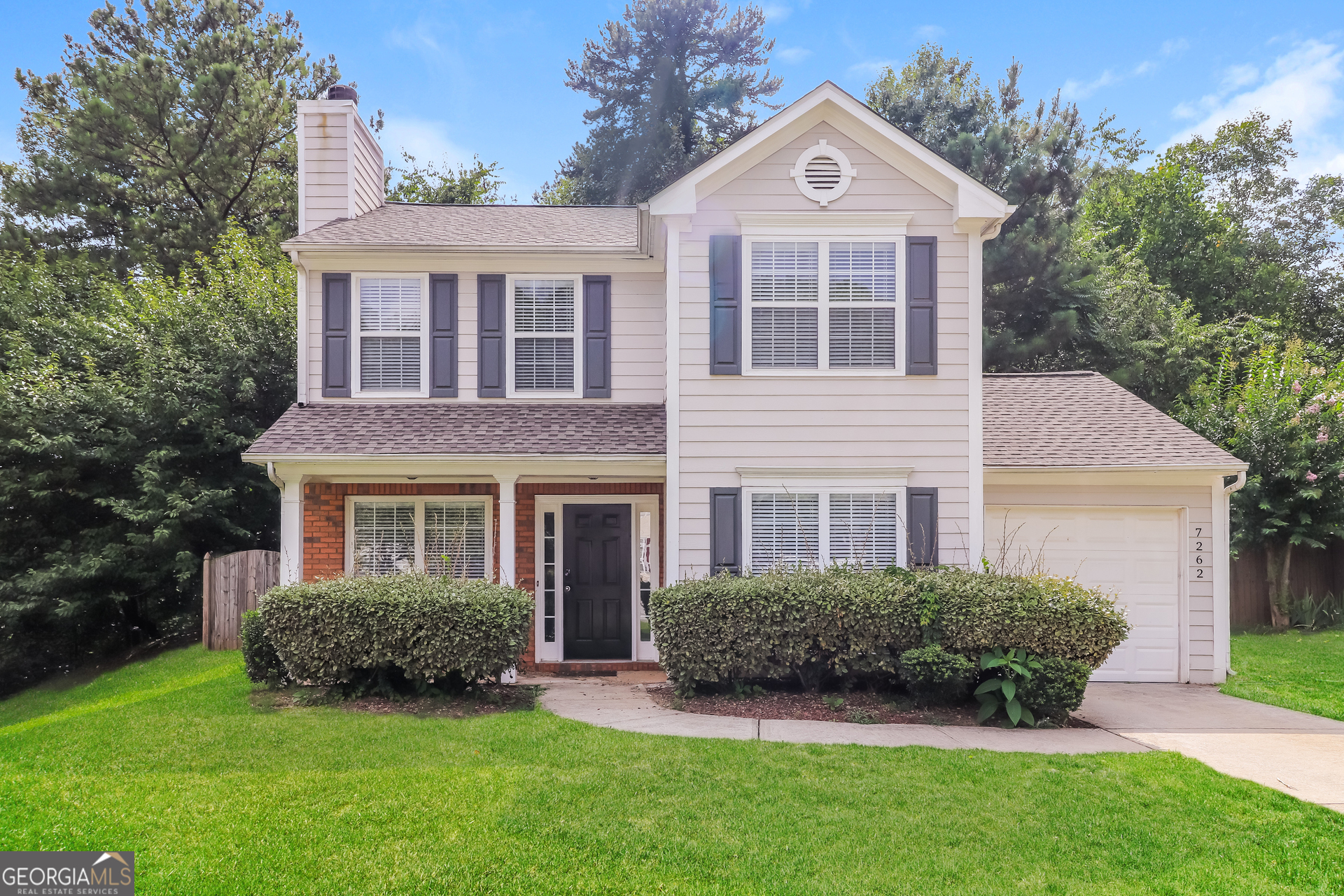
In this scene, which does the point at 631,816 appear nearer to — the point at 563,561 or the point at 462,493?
the point at 563,561

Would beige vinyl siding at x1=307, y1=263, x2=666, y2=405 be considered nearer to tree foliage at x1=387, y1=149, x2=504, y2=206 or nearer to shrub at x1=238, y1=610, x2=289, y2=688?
shrub at x1=238, y1=610, x2=289, y2=688

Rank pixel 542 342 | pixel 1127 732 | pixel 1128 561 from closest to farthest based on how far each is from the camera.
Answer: pixel 1127 732 < pixel 1128 561 < pixel 542 342

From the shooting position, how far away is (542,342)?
10.6 m

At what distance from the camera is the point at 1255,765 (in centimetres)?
611

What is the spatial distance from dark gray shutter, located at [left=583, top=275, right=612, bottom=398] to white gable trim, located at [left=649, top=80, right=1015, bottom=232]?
6.18ft

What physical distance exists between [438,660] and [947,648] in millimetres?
4616

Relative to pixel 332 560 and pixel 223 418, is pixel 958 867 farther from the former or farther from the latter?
pixel 223 418

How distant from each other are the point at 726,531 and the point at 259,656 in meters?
4.89

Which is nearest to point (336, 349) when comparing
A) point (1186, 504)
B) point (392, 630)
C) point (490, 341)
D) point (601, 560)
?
point (490, 341)

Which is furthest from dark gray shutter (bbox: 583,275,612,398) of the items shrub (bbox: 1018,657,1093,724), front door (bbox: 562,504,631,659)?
shrub (bbox: 1018,657,1093,724)

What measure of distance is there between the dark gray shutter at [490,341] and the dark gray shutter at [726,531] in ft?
11.0

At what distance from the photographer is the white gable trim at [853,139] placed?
350 inches

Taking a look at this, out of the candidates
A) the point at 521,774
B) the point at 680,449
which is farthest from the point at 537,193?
the point at 521,774

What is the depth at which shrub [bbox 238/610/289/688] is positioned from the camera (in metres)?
8.35
